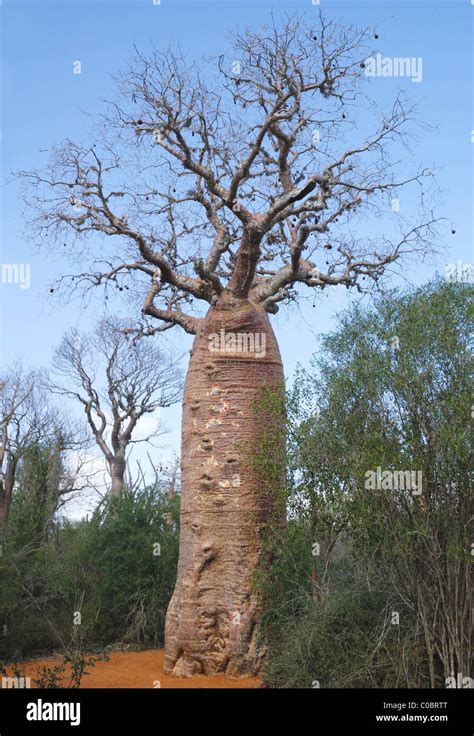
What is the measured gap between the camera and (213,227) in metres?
9.73

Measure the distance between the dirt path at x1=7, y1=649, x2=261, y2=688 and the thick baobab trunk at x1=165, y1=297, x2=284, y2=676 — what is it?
0.51 ft

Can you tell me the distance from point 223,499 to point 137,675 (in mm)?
2013

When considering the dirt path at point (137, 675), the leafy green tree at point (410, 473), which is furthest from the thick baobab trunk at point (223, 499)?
the leafy green tree at point (410, 473)

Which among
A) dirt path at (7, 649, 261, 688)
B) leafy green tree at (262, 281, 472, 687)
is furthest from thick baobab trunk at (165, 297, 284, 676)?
leafy green tree at (262, 281, 472, 687)

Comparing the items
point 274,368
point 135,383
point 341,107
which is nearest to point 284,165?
point 341,107

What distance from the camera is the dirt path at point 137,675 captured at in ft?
25.3

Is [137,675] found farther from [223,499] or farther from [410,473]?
[410,473]

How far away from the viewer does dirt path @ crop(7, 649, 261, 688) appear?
7.70 m

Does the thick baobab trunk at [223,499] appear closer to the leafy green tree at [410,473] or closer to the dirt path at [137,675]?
the dirt path at [137,675]

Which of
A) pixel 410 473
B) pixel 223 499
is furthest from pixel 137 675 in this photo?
pixel 410 473

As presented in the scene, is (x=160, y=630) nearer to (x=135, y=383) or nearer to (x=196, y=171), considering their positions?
(x=196, y=171)

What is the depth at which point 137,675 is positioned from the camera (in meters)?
8.43

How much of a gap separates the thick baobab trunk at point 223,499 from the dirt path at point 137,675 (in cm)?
16
